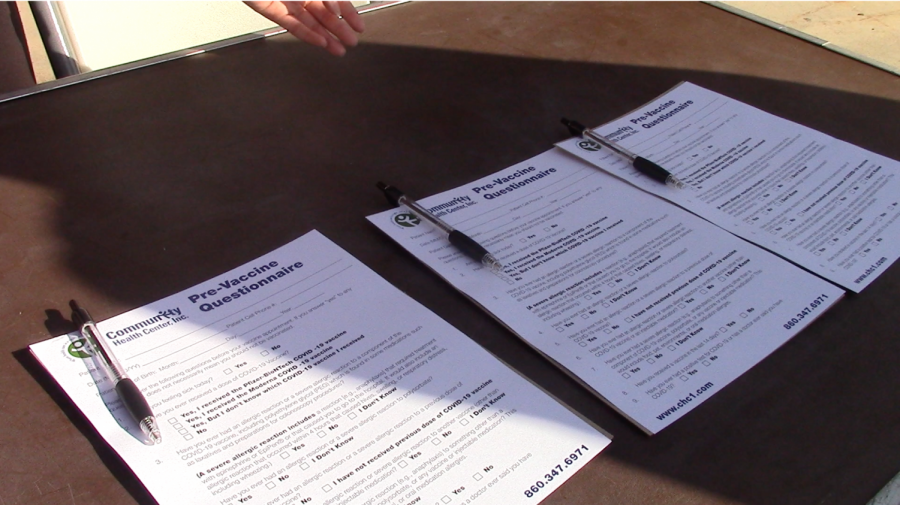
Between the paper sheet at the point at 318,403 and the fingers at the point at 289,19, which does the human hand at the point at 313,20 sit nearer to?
the fingers at the point at 289,19

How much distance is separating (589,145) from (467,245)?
0.24 meters

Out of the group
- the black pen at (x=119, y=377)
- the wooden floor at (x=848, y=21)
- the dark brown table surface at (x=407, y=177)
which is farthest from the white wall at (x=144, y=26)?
the wooden floor at (x=848, y=21)

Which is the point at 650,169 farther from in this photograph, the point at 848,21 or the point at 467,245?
the point at 848,21

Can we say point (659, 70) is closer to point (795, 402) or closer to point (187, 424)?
point (795, 402)

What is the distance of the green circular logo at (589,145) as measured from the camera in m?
0.79

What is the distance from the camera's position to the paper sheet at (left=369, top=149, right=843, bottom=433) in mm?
546

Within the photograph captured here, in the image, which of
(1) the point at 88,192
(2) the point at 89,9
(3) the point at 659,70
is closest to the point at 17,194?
(1) the point at 88,192

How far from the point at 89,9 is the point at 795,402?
124 cm

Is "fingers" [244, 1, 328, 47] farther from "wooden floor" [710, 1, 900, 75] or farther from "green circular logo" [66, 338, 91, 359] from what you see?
"wooden floor" [710, 1, 900, 75]

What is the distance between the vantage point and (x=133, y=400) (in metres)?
0.49

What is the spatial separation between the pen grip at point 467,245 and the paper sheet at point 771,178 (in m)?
0.21

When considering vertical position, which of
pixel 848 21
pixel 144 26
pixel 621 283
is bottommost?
pixel 848 21

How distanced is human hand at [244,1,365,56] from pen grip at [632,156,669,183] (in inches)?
14.3

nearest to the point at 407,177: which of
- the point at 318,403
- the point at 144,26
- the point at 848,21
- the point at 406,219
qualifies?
the point at 406,219
